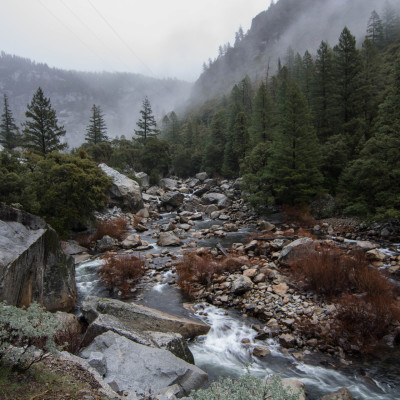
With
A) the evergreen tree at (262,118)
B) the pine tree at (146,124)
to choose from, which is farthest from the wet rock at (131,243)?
the pine tree at (146,124)

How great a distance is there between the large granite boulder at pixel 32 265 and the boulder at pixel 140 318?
1.46m

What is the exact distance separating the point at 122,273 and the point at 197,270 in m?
3.22

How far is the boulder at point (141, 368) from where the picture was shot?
4488mm

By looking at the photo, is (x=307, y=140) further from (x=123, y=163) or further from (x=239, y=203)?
(x=123, y=163)

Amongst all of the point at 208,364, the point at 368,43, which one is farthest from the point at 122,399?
the point at 368,43

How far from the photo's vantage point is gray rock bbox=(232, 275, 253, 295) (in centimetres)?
981

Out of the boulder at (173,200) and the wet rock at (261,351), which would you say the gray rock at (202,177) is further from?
the wet rock at (261,351)

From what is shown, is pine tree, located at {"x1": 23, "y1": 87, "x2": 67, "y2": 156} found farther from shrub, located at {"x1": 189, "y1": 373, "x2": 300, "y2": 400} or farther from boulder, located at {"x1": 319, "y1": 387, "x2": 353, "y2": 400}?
shrub, located at {"x1": 189, "y1": 373, "x2": 300, "y2": 400}

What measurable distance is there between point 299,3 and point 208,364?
21184 centimetres

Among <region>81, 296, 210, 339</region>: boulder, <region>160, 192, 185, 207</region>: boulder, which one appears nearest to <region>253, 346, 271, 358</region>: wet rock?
<region>81, 296, 210, 339</region>: boulder

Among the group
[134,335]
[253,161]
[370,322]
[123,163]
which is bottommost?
[370,322]

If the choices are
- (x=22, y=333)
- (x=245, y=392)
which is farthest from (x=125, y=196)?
(x=245, y=392)

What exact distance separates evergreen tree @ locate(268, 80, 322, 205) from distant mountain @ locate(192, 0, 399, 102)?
121 metres

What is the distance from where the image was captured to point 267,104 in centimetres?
3709
